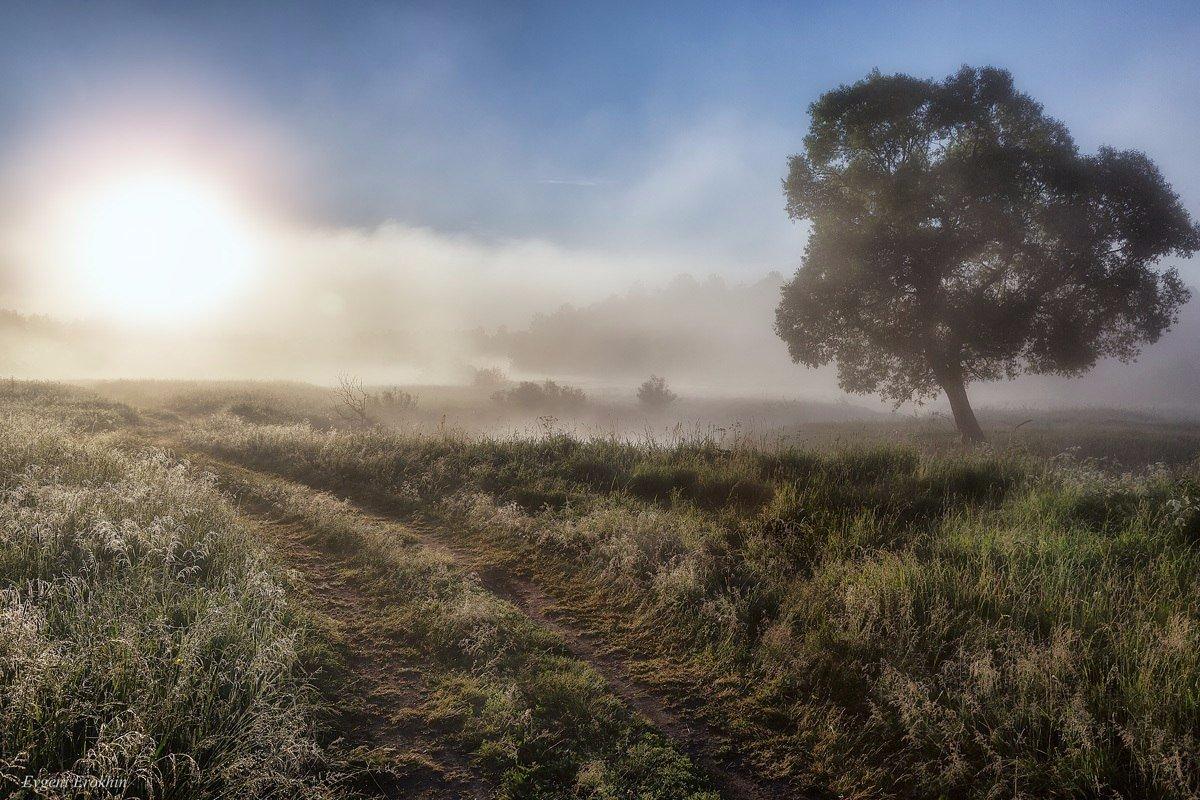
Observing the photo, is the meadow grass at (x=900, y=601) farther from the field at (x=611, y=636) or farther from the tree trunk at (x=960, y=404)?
the tree trunk at (x=960, y=404)

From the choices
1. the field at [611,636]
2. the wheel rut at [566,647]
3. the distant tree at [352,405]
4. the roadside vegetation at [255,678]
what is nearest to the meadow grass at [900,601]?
the field at [611,636]

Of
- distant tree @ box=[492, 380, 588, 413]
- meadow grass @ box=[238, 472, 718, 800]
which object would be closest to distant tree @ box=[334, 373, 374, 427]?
distant tree @ box=[492, 380, 588, 413]

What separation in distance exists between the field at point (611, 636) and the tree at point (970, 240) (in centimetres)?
1264

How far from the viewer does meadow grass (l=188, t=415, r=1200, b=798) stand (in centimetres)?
403

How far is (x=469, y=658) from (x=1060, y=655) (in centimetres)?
534

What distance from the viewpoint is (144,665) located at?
3953 millimetres

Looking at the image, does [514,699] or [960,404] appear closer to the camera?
[514,699]

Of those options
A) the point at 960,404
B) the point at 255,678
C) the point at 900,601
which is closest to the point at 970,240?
the point at 960,404

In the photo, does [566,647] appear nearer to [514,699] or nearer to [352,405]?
[514,699]

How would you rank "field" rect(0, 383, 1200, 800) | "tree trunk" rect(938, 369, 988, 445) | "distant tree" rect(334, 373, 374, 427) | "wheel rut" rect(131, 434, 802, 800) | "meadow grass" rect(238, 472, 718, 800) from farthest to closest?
"distant tree" rect(334, 373, 374, 427) → "tree trunk" rect(938, 369, 988, 445) → "wheel rut" rect(131, 434, 802, 800) → "meadow grass" rect(238, 472, 718, 800) → "field" rect(0, 383, 1200, 800)

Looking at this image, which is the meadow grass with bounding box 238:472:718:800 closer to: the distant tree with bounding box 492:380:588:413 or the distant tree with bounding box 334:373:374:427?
the distant tree with bounding box 334:373:374:427

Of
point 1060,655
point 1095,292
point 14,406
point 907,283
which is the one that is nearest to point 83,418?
point 14,406

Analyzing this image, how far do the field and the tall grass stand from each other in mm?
35

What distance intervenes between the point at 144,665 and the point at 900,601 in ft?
22.5
